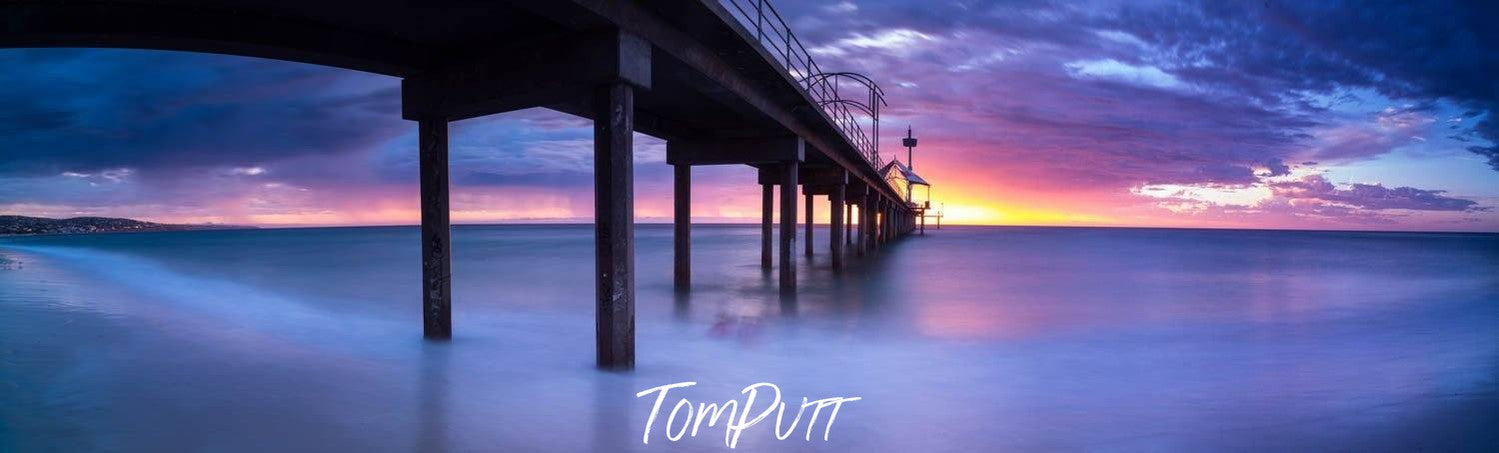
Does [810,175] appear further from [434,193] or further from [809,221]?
[434,193]

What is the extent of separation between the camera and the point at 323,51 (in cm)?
667

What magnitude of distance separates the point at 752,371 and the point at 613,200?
9.84ft

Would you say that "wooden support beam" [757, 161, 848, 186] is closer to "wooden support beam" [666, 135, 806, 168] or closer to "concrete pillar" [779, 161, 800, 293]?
"concrete pillar" [779, 161, 800, 293]

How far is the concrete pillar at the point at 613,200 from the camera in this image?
6.44 metres

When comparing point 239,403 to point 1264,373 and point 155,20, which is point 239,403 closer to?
point 155,20

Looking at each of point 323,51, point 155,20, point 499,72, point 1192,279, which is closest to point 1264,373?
point 499,72

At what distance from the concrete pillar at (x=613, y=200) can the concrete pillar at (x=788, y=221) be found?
26.6 ft

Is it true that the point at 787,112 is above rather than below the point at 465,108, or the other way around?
above

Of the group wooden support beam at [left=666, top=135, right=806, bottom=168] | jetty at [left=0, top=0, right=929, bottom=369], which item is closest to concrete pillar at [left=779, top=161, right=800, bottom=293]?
wooden support beam at [left=666, top=135, right=806, bottom=168]

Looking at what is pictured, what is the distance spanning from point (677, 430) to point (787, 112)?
27.9 ft

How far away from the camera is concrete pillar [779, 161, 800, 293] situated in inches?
585

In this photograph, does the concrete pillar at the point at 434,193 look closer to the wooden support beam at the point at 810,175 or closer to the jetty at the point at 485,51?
the jetty at the point at 485,51

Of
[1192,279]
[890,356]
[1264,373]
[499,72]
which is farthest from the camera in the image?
[1192,279]

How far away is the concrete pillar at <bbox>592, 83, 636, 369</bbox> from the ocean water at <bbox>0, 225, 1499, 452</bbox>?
95cm
